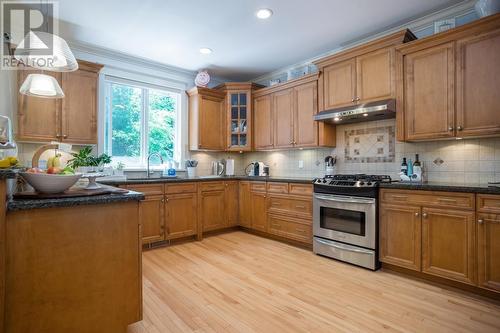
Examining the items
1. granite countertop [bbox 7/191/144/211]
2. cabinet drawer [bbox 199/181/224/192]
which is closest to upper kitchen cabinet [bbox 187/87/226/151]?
cabinet drawer [bbox 199/181/224/192]

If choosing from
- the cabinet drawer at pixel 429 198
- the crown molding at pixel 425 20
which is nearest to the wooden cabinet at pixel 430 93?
the crown molding at pixel 425 20

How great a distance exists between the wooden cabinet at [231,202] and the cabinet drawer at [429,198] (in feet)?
7.45

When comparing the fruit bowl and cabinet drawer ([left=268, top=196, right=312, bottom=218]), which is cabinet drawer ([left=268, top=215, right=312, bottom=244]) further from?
the fruit bowl

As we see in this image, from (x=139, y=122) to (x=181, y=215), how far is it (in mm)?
1645

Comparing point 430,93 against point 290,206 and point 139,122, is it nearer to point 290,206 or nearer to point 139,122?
point 290,206

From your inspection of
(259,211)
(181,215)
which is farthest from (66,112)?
(259,211)

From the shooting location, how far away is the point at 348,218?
3.03m

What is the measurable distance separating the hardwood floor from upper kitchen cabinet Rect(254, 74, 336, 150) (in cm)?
166

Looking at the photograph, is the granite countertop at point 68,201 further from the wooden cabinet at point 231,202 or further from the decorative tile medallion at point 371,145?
the decorative tile medallion at point 371,145

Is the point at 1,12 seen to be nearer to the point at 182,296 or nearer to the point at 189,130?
the point at 189,130

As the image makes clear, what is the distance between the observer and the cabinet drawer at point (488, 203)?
83.1 inches

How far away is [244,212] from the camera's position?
433 cm

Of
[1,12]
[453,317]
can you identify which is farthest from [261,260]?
[1,12]

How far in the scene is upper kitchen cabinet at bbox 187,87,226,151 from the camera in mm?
4453
